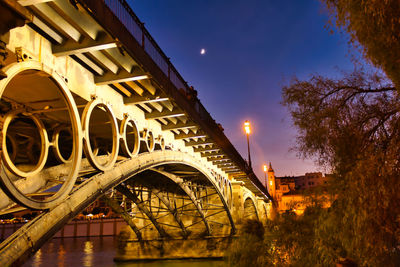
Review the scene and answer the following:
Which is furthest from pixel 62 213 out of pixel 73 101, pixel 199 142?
pixel 199 142

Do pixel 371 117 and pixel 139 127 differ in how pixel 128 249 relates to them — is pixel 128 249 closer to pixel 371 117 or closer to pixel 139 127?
pixel 139 127

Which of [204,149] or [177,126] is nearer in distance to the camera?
[177,126]

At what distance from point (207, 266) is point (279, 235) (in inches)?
717

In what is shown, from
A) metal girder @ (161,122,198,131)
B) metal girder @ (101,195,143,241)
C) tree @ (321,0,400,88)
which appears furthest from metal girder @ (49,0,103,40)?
metal girder @ (101,195,143,241)

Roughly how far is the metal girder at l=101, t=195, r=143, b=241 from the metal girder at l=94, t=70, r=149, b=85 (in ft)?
52.6

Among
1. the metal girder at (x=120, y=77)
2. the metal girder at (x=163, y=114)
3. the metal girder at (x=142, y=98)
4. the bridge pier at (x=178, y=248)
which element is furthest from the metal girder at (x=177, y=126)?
the bridge pier at (x=178, y=248)

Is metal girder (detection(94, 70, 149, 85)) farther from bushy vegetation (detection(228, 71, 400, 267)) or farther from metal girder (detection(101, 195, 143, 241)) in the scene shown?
metal girder (detection(101, 195, 143, 241))

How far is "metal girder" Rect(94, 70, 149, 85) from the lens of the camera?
8.42 meters

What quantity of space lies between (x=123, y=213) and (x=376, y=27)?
23.9 metres

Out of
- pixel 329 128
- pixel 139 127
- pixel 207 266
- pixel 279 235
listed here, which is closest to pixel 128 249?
pixel 207 266

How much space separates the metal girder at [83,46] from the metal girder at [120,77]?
164 centimetres

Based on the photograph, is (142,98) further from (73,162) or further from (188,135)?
(188,135)

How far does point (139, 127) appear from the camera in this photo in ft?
37.2

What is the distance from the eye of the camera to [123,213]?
84.8ft
